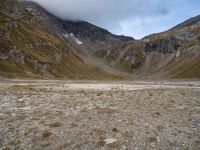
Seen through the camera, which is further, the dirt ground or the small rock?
the small rock

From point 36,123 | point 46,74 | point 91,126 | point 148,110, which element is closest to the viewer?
point 91,126

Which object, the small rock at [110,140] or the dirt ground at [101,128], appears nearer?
the dirt ground at [101,128]

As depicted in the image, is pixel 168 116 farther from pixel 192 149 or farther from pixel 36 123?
pixel 36 123

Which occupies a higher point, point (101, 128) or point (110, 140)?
point (101, 128)

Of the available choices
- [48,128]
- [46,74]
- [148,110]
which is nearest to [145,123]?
[148,110]

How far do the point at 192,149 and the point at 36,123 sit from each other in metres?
11.9

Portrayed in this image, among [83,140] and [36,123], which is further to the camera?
[36,123]

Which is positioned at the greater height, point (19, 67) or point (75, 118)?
point (19, 67)

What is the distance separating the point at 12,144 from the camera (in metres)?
20.1

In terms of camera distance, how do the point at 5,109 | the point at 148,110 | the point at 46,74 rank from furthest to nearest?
the point at 46,74 → the point at 5,109 → the point at 148,110

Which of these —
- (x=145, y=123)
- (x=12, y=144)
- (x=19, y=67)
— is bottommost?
(x=12, y=144)

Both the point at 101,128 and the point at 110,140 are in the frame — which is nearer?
the point at 110,140

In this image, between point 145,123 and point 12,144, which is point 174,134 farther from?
point 12,144

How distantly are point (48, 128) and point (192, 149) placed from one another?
10223 millimetres
